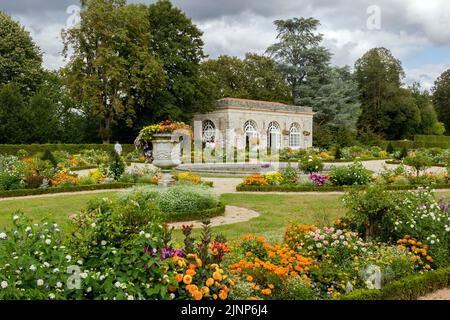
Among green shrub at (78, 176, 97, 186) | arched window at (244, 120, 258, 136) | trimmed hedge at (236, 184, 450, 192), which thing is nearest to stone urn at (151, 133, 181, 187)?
trimmed hedge at (236, 184, 450, 192)

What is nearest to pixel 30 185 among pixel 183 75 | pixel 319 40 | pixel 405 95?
pixel 183 75

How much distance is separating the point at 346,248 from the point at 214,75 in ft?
132

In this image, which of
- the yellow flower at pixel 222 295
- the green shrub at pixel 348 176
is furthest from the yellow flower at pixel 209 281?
the green shrub at pixel 348 176

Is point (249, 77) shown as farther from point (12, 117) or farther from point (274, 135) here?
point (12, 117)

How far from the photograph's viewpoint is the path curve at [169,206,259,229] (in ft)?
27.4

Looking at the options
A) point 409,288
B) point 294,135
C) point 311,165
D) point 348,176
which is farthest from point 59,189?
point 294,135

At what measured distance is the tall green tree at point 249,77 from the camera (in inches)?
1735

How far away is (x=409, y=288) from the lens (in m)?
4.61

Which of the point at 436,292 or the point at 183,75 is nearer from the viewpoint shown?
the point at 436,292

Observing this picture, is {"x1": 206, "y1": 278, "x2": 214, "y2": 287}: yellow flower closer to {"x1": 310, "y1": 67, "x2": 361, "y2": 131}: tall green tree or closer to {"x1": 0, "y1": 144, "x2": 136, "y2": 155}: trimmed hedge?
{"x1": 0, "y1": 144, "x2": 136, "y2": 155}: trimmed hedge

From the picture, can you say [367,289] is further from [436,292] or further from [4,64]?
[4,64]

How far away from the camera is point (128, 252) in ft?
12.0

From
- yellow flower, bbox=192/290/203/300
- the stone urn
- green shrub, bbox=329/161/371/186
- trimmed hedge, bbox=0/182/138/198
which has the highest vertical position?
the stone urn

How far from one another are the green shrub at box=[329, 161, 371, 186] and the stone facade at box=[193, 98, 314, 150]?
19956 millimetres
